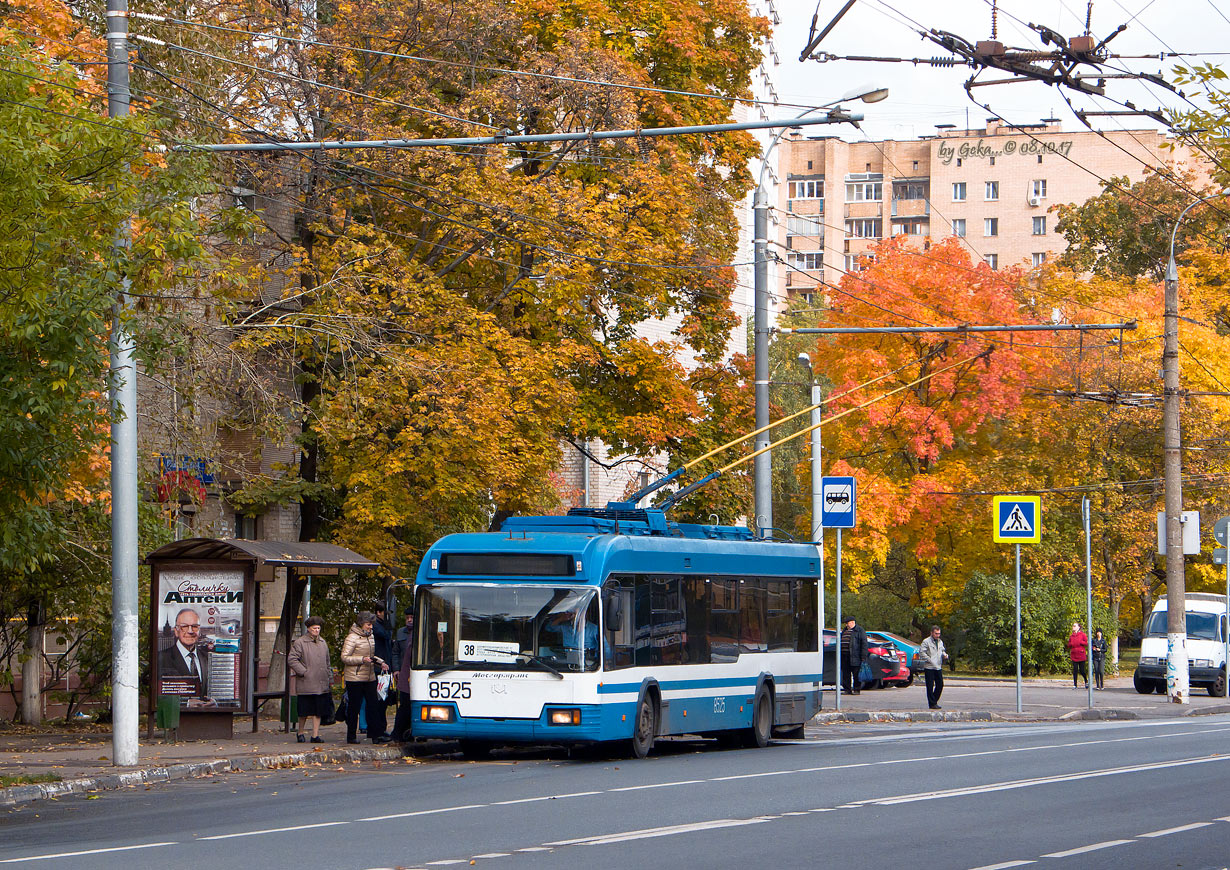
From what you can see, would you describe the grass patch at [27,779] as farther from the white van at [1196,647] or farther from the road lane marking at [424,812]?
the white van at [1196,647]

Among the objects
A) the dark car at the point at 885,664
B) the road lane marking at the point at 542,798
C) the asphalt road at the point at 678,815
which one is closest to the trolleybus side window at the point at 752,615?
the asphalt road at the point at 678,815

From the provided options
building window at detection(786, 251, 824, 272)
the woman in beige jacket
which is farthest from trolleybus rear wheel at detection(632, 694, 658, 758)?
building window at detection(786, 251, 824, 272)

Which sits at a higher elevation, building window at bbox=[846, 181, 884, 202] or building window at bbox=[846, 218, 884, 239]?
building window at bbox=[846, 181, 884, 202]

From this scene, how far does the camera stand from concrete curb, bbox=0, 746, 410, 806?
49.6 feet

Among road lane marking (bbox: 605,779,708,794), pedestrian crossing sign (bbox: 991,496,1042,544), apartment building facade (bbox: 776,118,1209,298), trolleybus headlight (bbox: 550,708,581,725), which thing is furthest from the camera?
apartment building facade (bbox: 776,118,1209,298)

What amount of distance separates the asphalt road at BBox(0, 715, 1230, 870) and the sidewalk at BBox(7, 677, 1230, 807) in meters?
0.58

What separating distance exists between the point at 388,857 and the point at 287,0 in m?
20.4

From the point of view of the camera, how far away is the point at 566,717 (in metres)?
18.2

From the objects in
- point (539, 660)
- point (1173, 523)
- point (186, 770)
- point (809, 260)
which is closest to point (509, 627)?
→ point (539, 660)

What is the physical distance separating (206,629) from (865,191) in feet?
322

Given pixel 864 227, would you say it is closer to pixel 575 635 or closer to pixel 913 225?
pixel 913 225

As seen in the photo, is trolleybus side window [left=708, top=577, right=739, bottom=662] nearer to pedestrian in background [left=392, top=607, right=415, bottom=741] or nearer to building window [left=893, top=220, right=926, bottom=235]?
pedestrian in background [left=392, top=607, right=415, bottom=741]

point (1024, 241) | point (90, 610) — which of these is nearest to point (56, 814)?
point (90, 610)

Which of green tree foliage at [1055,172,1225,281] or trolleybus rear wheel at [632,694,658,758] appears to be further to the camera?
green tree foliage at [1055,172,1225,281]
